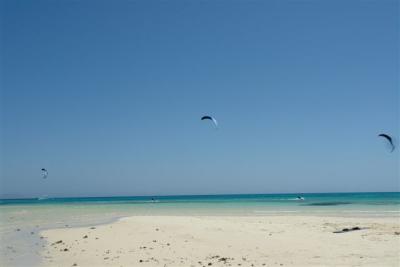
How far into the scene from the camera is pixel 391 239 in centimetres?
1346

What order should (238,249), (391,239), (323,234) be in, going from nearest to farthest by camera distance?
(238,249), (391,239), (323,234)

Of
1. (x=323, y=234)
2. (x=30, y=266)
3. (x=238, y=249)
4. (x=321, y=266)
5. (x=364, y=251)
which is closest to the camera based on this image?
(x=321, y=266)

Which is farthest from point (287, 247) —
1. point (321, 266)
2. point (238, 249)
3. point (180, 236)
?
point (180, 236)

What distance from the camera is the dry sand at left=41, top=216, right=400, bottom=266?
10.4 m

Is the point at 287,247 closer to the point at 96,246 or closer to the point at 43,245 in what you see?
the point at 96,246

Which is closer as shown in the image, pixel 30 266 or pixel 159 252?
pixel 30 266

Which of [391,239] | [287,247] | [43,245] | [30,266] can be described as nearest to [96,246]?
[43,245]

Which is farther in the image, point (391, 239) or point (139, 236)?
point (139, 236)

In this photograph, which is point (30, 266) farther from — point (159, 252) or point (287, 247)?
point (287, 247)

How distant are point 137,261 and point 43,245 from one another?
5153 millimetres

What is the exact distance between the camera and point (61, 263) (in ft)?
35.5

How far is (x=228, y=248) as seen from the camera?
40.5ft

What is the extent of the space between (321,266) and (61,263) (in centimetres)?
662

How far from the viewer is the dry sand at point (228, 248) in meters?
10.4
